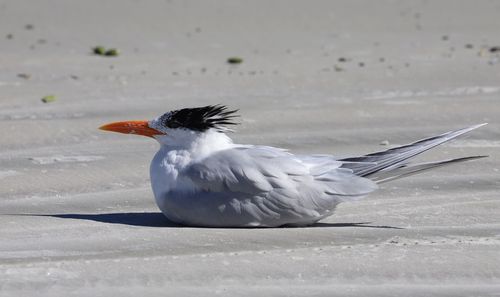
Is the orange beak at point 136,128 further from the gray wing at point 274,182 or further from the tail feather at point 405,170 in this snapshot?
the tail feather at point 405,170

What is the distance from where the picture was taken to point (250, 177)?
508 centimetres

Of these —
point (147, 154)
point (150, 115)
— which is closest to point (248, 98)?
point (150, 115)

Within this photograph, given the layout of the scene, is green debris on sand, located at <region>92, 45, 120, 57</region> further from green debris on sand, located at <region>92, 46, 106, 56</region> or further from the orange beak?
the orange beak

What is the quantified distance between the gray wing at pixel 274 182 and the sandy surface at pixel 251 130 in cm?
11

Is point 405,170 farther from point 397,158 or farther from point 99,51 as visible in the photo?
point 99,51

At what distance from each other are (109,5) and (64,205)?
6352mm

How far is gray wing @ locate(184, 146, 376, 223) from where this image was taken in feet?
16.7

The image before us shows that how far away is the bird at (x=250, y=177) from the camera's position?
16.7 ft

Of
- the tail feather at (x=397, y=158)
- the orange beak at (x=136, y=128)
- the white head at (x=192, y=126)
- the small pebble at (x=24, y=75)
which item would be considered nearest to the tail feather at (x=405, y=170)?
the tail feather at (x=397, y=158)

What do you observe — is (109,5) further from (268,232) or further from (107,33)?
(268,232)

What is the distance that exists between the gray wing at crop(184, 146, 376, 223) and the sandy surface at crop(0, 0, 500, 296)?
11 cm

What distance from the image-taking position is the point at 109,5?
11820mm

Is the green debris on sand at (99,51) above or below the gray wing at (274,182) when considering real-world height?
above

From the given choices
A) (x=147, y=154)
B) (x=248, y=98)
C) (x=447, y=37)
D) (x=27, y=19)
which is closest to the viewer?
(x=147, y=154)
